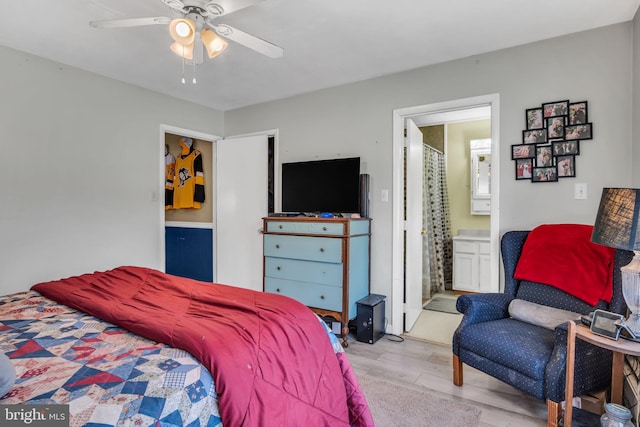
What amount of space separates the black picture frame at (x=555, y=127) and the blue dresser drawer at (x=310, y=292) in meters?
2.04

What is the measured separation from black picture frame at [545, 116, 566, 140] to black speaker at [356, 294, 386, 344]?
1926 millimetres

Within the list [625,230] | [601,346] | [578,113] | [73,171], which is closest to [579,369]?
[601,346]

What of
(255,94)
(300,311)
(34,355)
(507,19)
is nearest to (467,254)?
(507,19)

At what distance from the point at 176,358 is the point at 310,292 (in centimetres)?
205

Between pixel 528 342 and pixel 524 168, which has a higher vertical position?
pixel 524 168

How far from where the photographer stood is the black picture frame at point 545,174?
2.55m

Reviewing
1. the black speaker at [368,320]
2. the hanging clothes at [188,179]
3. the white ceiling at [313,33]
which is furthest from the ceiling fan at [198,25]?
the hanging clothes at [188,179]

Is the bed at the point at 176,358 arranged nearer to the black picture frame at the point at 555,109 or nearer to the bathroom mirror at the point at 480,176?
the black picture frame at the point at 555,109

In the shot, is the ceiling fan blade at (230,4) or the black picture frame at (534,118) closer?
the ceiling fan blade at (230,4)

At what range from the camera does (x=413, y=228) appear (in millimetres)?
3439

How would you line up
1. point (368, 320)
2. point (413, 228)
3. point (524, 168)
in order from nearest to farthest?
point (524, 168)
point (368, 320)
point (413, 228)

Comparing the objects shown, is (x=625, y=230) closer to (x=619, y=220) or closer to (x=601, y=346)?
(x=619, y=220)

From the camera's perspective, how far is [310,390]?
1.38m

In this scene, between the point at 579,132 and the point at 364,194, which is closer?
the point at 579,132
